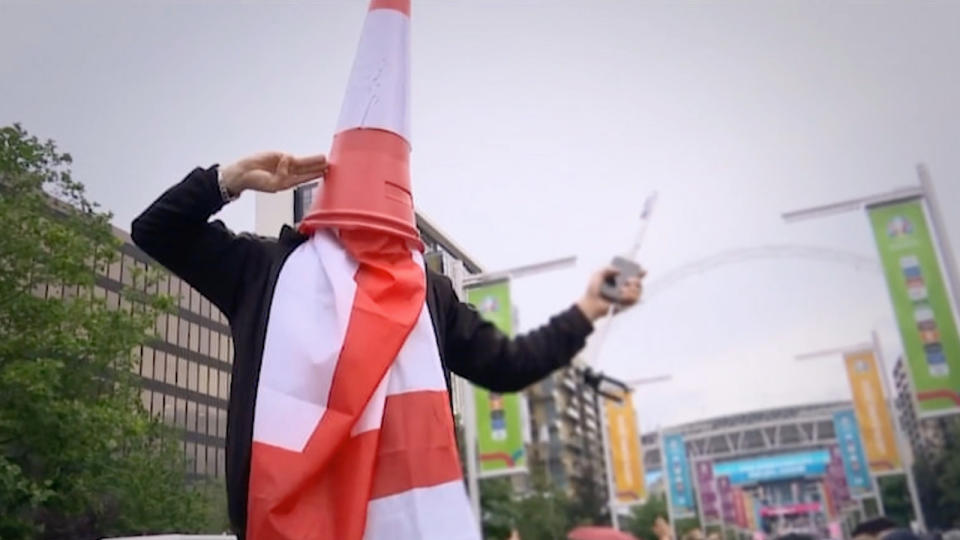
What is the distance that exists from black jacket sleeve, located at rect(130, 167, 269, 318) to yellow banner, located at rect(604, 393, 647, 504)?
0.35 m

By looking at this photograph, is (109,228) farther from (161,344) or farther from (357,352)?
(357,352)

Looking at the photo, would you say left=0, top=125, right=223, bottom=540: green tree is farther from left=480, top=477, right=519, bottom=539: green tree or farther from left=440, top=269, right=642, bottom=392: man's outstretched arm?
left=440, top=269, right=642, bottom=392: man's outstretched arm

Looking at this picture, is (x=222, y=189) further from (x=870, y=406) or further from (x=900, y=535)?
(x=900, y=535)

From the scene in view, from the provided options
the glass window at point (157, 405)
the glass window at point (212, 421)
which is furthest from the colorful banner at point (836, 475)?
the glass window at point (157, 405)

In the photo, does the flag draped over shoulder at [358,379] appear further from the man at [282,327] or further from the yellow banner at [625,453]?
the yellow banner at [625,453]

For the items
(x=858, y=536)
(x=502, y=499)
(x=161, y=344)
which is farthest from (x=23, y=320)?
(x=858, y=536)

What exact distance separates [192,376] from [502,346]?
1.58 metres

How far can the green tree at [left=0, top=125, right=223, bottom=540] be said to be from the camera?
328 centimetres

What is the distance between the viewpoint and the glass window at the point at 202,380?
6.12 feet

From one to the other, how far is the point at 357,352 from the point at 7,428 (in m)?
3.24

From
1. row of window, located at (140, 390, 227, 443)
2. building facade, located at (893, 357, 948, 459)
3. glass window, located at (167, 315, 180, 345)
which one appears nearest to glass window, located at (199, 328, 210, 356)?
row of window, located at (140, 390, 227, 443)

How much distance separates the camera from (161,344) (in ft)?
9.34

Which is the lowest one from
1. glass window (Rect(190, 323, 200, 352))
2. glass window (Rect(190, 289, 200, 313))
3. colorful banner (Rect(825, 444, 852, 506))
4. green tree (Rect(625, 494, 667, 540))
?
green tree (Rect(625, 494, 667, 540))

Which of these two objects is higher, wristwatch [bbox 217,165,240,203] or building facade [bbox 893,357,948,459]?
wristwatch [bbox 217,165,240,203]
